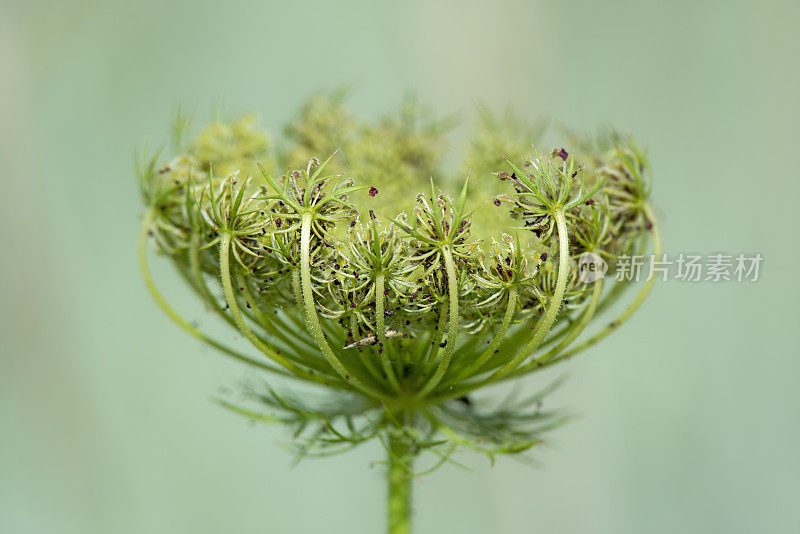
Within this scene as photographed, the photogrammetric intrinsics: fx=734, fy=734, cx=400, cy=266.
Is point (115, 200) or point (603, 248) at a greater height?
point (115, 200)

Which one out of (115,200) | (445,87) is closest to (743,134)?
(445,87)

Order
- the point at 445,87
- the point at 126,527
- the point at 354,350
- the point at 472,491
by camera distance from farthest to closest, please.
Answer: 1. the point at 445,87
2. the point at 472,491
3. the point at 126,527
4. the point at 354,350

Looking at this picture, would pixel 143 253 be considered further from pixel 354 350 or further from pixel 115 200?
pixel 115 200

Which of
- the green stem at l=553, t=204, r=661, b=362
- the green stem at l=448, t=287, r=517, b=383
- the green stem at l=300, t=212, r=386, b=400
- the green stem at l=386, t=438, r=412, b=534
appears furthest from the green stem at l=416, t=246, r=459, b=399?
the green stem at l=386, t=438, r=412, b=534

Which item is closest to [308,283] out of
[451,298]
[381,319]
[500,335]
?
[381,319]

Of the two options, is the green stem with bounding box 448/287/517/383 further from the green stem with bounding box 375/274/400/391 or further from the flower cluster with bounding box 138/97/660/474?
the green stem with bounding box 375/274/400/391

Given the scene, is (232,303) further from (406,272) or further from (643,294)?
(643,294)

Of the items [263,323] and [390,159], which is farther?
[390,159]

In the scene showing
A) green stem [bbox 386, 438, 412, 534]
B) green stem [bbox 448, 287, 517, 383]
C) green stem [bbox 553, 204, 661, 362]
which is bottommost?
green stem [bbox 386, 438, 412, 534]
